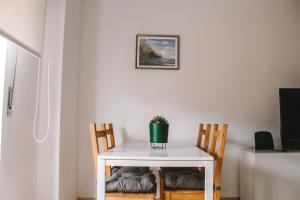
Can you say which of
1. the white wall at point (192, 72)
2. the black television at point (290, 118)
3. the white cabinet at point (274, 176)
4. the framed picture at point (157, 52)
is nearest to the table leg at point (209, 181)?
the white cabinet at point (274, 176)

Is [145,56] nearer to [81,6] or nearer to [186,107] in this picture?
[186,107]

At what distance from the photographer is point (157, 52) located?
9.24 ft

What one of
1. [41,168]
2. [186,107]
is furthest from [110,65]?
[41,168]

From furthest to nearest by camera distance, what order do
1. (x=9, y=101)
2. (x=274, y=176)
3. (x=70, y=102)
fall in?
(x=70, y=102) < (x=274, y=176) < (x=9, y=101)

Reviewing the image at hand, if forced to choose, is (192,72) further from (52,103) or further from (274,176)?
(52,103)

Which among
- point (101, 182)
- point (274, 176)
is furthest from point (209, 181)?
point (274, 176)

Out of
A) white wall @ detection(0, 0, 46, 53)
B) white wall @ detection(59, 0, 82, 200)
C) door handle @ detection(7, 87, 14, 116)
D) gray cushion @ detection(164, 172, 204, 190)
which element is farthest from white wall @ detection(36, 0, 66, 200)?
gray cushion @ detection(164, 172, 204, 190)

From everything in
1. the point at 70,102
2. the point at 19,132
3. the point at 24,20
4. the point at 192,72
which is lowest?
the point at 19,132

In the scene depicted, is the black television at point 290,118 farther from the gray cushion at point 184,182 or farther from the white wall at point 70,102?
the white wall at point 70,102

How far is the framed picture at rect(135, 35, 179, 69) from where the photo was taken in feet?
9.23

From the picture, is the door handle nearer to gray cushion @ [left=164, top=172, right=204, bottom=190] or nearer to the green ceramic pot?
the green ceramic pot

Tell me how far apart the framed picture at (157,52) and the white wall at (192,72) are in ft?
0.23

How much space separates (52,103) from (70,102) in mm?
255

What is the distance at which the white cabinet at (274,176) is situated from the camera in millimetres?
2404
